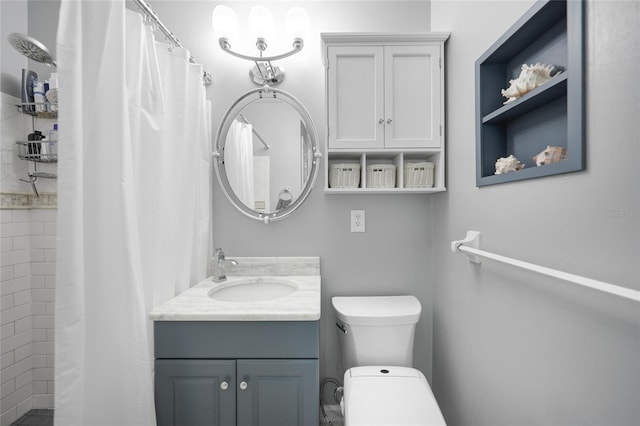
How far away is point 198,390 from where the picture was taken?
112 centimetres

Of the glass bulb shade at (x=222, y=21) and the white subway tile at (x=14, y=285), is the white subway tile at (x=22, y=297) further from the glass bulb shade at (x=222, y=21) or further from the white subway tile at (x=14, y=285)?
the glass bulb shade at (x=222, y=21)

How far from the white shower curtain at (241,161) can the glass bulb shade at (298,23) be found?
0.54 metres

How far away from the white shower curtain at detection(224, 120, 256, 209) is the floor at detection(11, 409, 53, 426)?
1.64 m

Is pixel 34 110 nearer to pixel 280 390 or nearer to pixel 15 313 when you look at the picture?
pixel 15 313

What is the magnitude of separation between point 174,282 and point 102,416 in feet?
1.68

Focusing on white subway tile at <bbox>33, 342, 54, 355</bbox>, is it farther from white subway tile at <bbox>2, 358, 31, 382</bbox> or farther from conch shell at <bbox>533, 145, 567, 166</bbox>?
conch shell at <bbox>533, 145, 567, 166</bbox>

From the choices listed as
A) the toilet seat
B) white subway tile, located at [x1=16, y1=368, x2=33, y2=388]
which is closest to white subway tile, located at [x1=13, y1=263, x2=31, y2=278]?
white subway tile, located at [x1=16, y1=368, x2=33, y2=388]

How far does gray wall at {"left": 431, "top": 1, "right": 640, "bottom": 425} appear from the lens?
59 centimetres

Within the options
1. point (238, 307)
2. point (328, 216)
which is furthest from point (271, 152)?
point (238, 307)

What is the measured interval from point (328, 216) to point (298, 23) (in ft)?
3.45

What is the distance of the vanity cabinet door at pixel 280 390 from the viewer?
112cm

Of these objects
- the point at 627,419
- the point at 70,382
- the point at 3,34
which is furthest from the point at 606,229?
the point at 3,34

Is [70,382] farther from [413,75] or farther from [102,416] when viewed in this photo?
[413,75]

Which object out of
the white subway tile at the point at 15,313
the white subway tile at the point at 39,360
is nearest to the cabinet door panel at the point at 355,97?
the white subway tile at the point at 15,313
